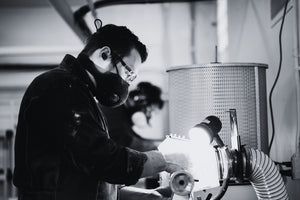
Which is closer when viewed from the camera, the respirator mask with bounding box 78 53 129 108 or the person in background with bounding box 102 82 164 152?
the respirator mask with bounding box 78 53 129 108

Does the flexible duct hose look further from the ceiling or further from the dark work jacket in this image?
the ceiling

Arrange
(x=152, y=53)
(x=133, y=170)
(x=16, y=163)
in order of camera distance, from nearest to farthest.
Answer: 1. (x=133, y=170)
2. (x=16, y=163)
3. (x=152, y=53)

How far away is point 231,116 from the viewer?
1143 millimetres

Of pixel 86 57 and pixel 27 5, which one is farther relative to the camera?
pixel 27 5

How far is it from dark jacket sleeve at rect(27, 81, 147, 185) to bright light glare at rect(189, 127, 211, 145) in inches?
6.2

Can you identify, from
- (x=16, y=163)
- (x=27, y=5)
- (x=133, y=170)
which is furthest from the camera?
(x=27, y=5)

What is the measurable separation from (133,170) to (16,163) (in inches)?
15.7

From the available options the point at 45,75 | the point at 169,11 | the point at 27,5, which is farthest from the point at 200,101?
the point at 27,5

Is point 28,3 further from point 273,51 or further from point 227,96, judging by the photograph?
point 227,96

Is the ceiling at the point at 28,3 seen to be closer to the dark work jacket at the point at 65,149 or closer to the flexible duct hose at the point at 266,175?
the dark work jacket at the point at 65,149

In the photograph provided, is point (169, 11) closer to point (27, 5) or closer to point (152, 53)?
point (152, 53)

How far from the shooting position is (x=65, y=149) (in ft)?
3.62

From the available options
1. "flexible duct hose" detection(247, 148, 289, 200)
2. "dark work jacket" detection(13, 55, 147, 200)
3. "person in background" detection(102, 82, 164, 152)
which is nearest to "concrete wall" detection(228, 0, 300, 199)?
"flexible duct hose" detection(247, 148, 289, 200)

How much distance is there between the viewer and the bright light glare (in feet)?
3.54
